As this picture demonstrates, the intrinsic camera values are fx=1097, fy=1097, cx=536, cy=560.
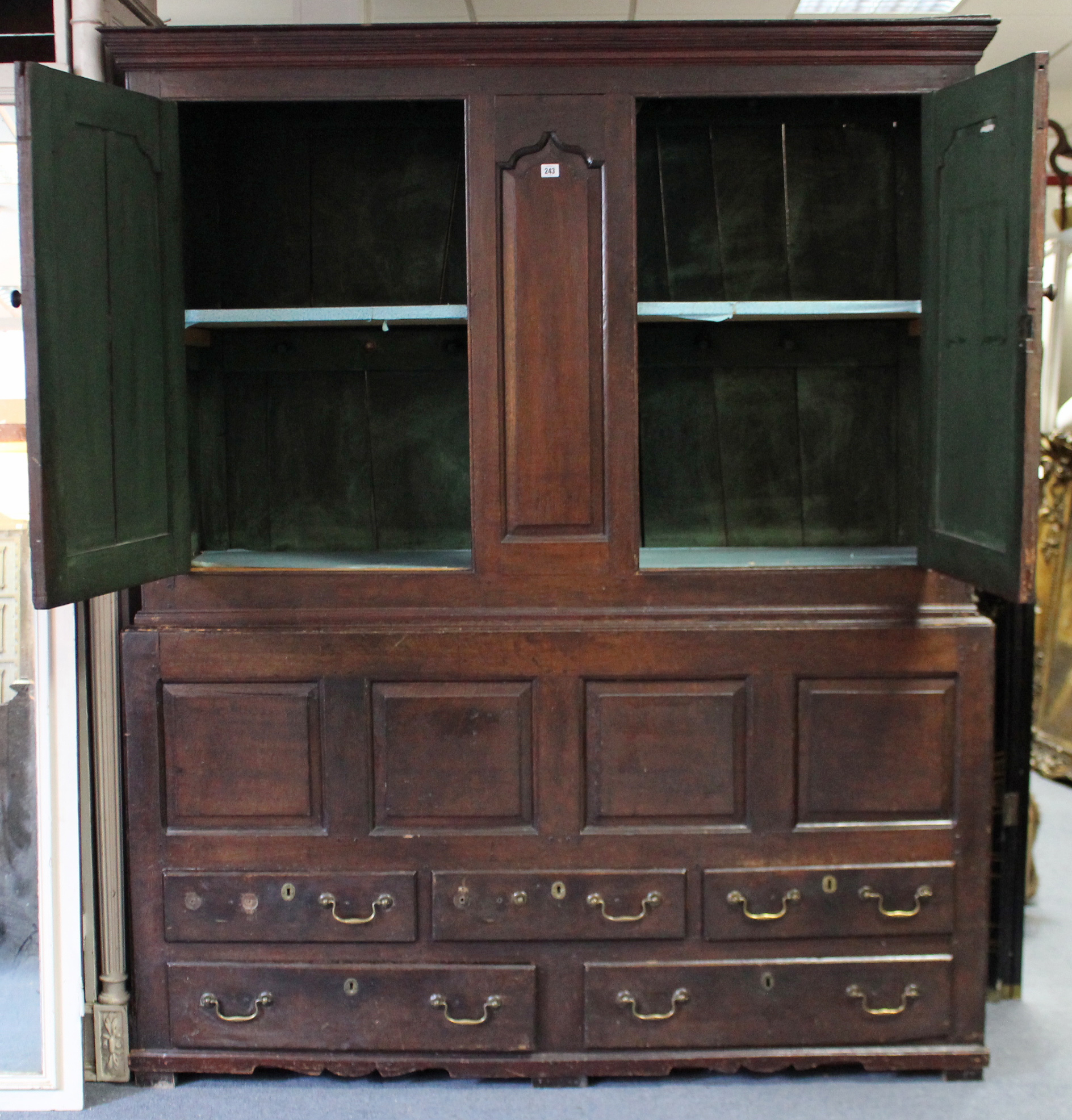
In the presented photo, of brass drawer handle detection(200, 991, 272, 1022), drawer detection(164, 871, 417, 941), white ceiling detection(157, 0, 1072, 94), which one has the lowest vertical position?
brass drawer handle detection(200, 991, 272, 1022)

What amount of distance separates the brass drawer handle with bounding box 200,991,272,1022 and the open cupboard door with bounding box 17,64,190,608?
34.0 inches

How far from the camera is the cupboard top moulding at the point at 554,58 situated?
81.7 inches

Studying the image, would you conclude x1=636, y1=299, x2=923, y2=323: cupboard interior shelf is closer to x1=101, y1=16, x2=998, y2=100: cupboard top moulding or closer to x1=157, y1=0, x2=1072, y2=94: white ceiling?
x1=101, y1=16, x2=998, y2=100: cupboard top moulding

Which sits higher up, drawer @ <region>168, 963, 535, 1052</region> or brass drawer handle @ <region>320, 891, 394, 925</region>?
brass drawer handle @ <region>320, 891, 394, 925</region>

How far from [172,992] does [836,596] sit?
156 centimetres

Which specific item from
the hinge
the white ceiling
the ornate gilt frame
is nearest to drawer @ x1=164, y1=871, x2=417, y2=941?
the hinge

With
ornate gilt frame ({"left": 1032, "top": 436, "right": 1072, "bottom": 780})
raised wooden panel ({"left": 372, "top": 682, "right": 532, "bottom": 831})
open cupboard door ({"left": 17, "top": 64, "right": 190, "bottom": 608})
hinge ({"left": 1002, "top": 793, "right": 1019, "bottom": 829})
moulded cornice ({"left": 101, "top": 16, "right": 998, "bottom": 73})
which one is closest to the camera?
open cupboard door ({"left": 17, "top": 64, "right": 190, "bottom": 608})

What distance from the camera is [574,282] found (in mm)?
2133

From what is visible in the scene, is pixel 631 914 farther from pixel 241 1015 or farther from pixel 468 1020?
pixel 241 1015

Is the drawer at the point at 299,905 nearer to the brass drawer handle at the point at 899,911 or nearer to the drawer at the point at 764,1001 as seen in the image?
the drawer at the point at 764,1001

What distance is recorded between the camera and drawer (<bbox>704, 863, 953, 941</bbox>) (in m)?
2.20

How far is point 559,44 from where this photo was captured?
208 cm

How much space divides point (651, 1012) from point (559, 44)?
75.0 inches

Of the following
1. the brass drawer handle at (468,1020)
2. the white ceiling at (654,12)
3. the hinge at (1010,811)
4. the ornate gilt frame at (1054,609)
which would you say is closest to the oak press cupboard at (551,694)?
the brass drawer handle at (468,1020)
